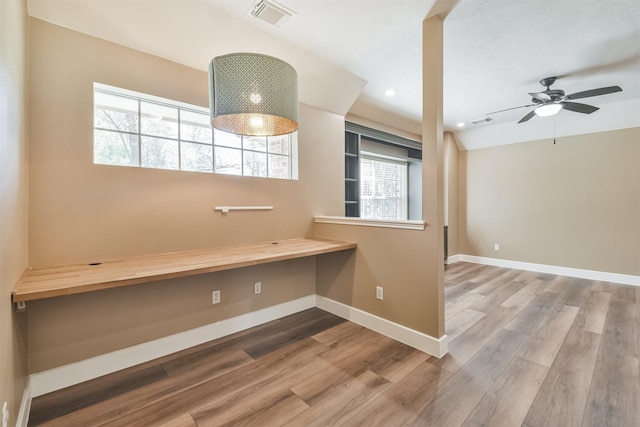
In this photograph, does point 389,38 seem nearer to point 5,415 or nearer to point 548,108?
point 548,108

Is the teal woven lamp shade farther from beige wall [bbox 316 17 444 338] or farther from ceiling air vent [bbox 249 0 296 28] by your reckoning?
beige wall [bbox 316 17 444 338]

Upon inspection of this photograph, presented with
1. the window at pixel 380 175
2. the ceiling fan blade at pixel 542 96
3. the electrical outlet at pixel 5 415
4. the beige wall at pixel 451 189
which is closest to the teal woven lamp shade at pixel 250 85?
the electrical outlet at pixel 5 415

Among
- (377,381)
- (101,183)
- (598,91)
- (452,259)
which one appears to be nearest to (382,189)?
(452,259)

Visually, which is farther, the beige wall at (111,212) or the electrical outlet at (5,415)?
the beige wall at (111,212)

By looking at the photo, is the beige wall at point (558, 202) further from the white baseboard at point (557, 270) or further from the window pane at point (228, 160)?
the window pane at point (228, 160)

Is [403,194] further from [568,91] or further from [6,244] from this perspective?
[6,244]

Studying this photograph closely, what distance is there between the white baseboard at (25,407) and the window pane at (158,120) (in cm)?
192

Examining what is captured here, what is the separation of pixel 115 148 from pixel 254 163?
4.04ft

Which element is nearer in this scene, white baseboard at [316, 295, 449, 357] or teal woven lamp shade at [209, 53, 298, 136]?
teal woven lamp shade at [209, 53, 298, 136]

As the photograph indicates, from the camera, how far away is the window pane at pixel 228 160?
272cm

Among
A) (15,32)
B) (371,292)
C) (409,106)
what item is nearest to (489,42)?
(409,106)

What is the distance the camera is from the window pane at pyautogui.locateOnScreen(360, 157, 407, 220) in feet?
16.5

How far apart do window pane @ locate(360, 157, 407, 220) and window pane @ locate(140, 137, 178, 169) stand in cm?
312

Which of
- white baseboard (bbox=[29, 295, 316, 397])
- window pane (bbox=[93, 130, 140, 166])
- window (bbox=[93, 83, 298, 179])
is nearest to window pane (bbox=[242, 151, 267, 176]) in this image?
window (bbox=[93, 83, 298, 179])
